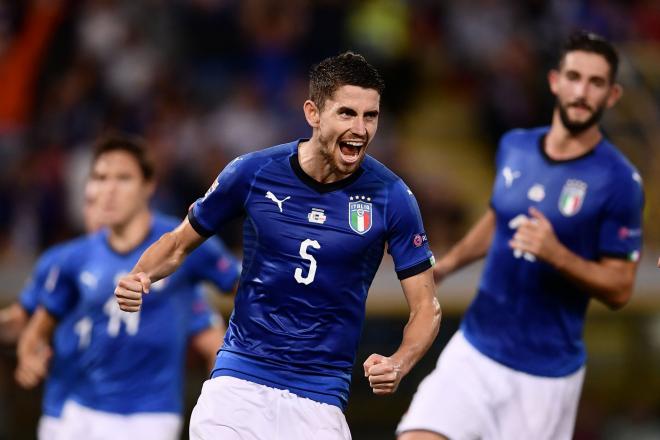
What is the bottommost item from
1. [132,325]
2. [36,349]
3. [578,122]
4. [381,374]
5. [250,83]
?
[36,349]

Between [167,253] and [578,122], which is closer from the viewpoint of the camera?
[167,253]

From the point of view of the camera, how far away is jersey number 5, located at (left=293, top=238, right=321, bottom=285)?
5727mm

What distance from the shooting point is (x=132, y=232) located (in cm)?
778

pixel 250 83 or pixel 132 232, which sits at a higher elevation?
pixel 250 83

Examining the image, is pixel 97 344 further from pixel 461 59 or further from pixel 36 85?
pixel 461 59

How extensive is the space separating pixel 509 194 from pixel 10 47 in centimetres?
Result: 726

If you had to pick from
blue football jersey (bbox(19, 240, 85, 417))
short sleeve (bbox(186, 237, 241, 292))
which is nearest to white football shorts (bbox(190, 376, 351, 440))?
short sleeve (bbox(186, 237, 241, 292))

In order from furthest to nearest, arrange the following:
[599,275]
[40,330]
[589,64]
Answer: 1. [40,330]
2. [589,64]
3. [599,275]

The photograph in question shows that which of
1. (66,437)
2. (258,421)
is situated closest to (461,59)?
(66,437)

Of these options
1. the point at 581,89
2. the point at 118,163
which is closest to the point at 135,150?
the point at 118,163

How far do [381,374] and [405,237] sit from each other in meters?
0.78

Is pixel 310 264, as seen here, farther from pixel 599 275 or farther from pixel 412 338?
pixel 599 275

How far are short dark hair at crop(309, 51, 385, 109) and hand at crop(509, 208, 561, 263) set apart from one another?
1195 mm

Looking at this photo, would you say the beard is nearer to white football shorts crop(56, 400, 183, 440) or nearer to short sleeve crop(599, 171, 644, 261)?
short sleeve crop(599, 171, 644, 261)
